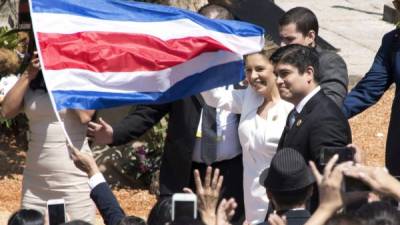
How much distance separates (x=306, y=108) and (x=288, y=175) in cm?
115

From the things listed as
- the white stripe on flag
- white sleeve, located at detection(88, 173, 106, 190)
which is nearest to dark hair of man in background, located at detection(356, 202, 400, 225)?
white sleeve, located at detection(88, 173, 106, 190)

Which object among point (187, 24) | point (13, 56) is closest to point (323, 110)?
point (187, 24)

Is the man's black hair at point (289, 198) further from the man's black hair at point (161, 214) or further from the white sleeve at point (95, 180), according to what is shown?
the white sleeve at point (95, 180)

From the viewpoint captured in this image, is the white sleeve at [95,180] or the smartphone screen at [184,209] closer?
the smartphone screen at [184,209]

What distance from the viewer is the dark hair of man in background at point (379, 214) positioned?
476 centimetres

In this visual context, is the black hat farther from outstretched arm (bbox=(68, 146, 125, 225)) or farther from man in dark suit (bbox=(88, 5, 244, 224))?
man in dark suit (bbox=(88, 5, 244, 224))

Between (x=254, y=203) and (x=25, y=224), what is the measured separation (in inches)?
58.6

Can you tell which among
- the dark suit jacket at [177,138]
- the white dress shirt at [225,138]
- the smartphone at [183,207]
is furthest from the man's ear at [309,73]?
the smartphone at [183,207]

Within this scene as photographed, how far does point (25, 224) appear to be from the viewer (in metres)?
5.86

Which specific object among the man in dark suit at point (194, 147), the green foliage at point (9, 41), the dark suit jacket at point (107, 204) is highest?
the dark suit jacket at point (107, 204)

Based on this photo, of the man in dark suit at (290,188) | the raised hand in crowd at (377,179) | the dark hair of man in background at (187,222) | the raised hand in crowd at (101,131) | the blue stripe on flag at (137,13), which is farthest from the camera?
the raised hand in crowd at (101,131)

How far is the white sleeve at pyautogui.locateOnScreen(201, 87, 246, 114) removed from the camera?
22.9 ft

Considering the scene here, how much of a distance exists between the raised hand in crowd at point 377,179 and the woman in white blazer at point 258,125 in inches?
86.6

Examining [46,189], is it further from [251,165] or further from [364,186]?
[364,186]
